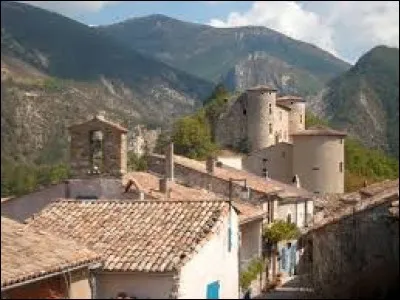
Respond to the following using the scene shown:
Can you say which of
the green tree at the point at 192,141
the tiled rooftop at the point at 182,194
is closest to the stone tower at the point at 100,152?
the tiled rooftop at the point at 182,194

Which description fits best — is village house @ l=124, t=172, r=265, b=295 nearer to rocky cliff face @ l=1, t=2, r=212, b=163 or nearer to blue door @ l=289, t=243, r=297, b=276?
blue door @ l=289, t=243, r=297, b=276

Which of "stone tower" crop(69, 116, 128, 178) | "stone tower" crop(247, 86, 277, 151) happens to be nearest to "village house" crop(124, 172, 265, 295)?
"stone tower" crop(69, 116, 128, 178)

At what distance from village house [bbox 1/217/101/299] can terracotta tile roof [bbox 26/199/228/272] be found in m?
1.12

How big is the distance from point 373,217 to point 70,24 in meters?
4.30

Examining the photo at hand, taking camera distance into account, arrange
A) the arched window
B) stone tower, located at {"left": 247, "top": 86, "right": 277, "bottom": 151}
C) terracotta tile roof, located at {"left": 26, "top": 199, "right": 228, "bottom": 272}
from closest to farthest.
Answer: terracotta tile roof, located at {"left": 26, "top": 199, "right": 228, "bottom": 272} < the arched window < stone tower, located at {"left": 247, "top": 86, "right": 277, "bottom": 151}

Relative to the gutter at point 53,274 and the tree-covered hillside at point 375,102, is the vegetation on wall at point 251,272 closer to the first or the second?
the tree-covered hillside at point 375,102

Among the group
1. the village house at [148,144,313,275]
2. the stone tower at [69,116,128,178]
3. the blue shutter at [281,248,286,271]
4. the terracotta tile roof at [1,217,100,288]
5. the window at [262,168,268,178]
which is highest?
the window at [262,168,268,178]

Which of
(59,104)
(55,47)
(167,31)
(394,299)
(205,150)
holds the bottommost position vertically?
(394,299)

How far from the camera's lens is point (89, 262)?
8.47m

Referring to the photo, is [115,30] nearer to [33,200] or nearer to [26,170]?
[26,170]

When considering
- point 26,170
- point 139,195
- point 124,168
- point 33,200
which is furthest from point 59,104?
point 33,200

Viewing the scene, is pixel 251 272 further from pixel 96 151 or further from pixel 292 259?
pixel 96 151

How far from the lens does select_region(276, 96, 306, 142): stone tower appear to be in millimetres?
55688

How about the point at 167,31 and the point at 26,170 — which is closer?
the point at 26,170
